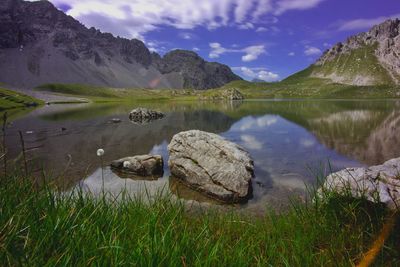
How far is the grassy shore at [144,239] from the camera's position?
386 cm

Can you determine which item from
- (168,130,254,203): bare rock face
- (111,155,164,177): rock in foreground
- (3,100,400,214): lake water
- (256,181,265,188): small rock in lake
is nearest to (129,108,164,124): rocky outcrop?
(3,100,400,214): lake water

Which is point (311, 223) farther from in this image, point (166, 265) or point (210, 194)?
point (210, 194)

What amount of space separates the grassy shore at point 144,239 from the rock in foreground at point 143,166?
1438 cm

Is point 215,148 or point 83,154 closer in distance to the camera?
point 215,148

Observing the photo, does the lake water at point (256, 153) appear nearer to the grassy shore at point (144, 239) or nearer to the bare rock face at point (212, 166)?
the bare rock face at point (212, 166)

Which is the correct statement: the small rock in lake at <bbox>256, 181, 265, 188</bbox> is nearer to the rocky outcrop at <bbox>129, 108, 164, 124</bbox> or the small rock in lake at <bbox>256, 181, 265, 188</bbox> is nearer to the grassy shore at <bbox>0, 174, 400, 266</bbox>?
the grassy shore at <bbox>0, 174, 400, 266</bbox>

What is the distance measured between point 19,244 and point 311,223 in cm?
552

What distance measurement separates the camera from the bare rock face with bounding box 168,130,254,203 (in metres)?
16.9

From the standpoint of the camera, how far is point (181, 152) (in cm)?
2116

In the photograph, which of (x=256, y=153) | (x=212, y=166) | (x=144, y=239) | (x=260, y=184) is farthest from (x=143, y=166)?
(x=144, y=239)

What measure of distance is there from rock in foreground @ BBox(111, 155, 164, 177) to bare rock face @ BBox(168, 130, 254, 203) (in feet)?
3.98

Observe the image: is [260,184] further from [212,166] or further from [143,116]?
[143,116]

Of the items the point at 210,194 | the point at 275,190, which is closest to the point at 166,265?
the point at 210,194

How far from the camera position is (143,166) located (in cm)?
2148
